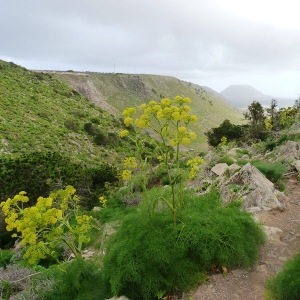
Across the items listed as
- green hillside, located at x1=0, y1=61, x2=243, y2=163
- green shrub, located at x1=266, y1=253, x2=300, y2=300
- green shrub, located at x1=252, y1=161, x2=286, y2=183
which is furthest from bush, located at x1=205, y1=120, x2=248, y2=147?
green shrub, located at x1=266, y1=253, x2=300, y2=300

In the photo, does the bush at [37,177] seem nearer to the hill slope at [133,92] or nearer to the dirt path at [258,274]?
the dirt path at [258,274]

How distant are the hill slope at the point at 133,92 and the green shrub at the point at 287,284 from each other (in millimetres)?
55633

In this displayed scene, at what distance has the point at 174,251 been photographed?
591 centimetres

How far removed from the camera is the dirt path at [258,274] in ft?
18.4

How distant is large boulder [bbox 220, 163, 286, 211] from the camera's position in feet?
29.0

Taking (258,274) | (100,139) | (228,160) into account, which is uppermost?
(228,160)

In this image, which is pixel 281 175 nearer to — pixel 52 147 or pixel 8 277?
pixel 8 277

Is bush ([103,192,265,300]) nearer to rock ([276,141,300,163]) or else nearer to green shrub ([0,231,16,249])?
rock ([276,141,300,163])

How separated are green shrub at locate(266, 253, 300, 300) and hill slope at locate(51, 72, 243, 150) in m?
55.6

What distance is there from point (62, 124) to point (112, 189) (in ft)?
81.3

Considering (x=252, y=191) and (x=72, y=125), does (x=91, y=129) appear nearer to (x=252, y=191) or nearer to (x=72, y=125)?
(x=72, y=125)

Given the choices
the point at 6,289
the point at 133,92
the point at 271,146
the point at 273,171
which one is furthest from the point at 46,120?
the point at 133,92

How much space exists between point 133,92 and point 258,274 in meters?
89.6

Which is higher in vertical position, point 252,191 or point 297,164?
point 297,164
